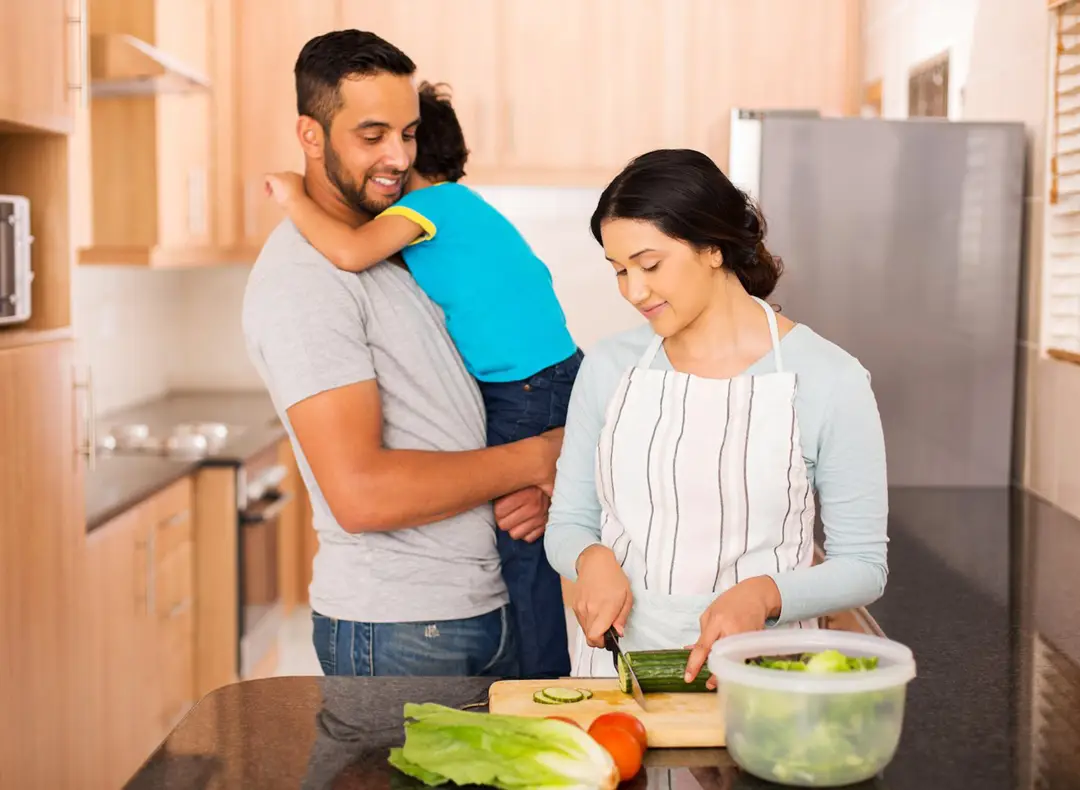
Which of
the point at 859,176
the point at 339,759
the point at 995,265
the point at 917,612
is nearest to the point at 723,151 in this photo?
the point at 859,176

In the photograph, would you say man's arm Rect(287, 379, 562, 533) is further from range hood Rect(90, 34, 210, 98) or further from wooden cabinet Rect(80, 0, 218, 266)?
A: wooden cabinet Rect(80, 0, 218, 266)

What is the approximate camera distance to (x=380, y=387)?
5.71 ft

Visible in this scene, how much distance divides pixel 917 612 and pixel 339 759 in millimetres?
1005

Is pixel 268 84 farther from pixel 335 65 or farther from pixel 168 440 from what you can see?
pixel 335 65

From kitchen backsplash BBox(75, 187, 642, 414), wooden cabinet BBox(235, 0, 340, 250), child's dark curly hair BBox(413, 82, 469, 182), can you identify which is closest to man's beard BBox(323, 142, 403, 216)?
child's dark curly hair BBox(413, 82, 469, 182)

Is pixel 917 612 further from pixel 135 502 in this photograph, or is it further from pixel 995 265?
pixel 135 502

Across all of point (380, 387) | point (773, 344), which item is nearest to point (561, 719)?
point (773, 344)

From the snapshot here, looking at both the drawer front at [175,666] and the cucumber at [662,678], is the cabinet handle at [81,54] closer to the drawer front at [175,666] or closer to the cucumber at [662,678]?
the drawer front at [175,666]

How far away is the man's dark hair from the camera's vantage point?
172 cm

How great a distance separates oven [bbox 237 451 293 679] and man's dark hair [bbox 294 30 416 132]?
1868 mm

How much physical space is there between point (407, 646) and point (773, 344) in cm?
66

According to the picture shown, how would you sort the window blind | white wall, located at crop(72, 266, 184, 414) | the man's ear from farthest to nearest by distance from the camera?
1. white wall, located at crop(72, 266, 184, 414)
2. the window blind
3. the man's ear

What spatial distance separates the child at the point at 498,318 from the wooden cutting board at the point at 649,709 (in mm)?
519

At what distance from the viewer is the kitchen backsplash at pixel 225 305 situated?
441 centimetres
